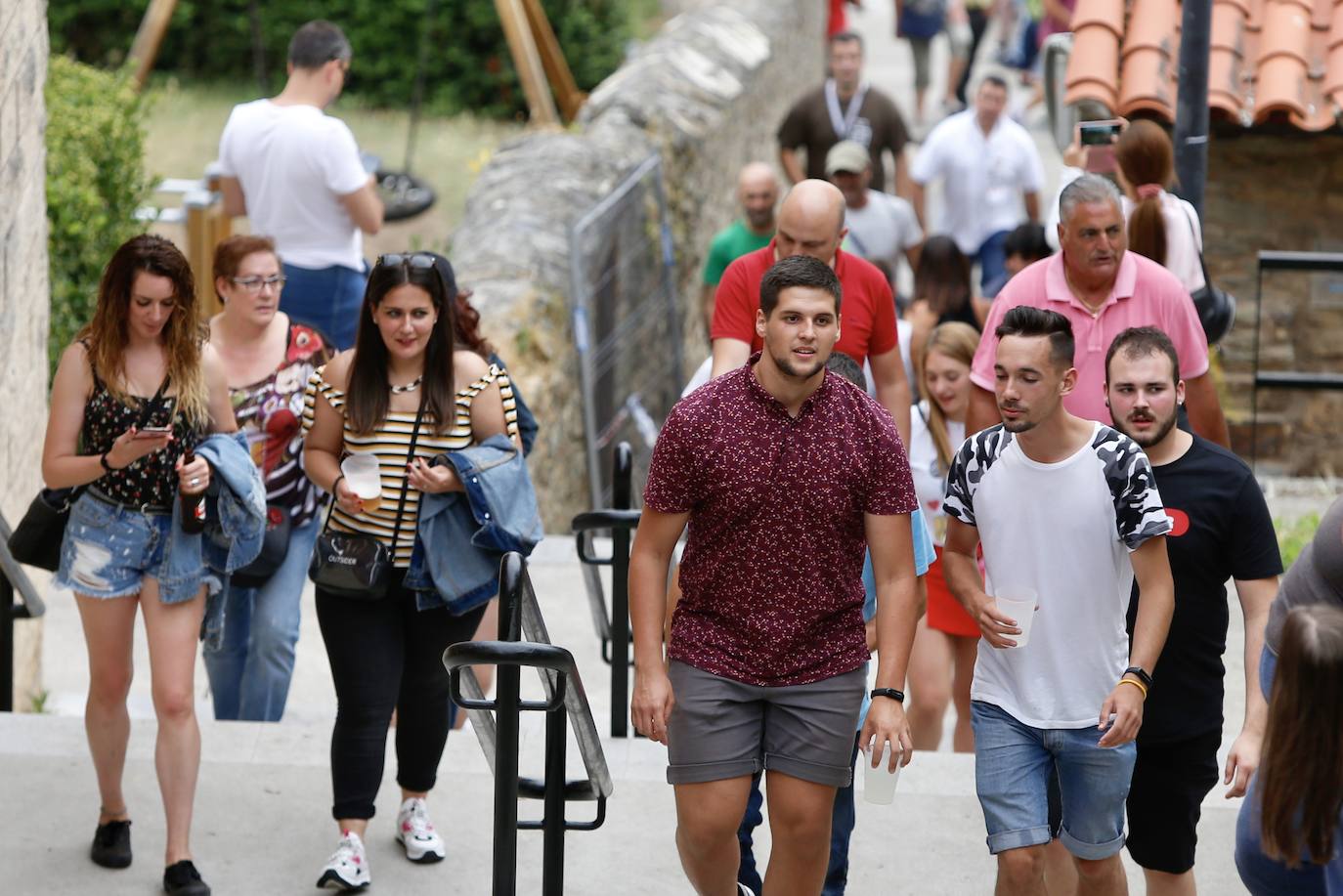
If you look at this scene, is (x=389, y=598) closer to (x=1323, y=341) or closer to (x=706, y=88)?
(x=1323, y=341)

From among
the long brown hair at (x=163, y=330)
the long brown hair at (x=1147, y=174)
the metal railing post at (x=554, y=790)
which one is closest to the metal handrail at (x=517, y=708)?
the metal railing post at (x=554, y=790)

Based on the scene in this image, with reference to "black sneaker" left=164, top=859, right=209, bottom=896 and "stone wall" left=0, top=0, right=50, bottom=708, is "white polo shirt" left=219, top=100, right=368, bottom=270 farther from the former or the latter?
"black sneaker" left=164, top=859, right=209, bottom=896

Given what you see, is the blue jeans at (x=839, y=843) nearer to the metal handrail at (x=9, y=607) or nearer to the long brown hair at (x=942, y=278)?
the metal handrail at (x=9, y=607)

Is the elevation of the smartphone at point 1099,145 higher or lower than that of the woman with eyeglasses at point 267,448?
higher

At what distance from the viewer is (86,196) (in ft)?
28.7

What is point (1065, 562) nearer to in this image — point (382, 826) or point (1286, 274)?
point (382, 826)

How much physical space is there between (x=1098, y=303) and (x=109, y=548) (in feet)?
8.90

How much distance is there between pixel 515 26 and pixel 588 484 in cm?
414

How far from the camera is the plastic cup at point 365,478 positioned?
482cm

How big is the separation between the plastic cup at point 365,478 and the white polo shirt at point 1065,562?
1.50 m

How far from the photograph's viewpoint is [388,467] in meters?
4.87

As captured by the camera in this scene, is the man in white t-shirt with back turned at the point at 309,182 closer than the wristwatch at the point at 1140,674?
No

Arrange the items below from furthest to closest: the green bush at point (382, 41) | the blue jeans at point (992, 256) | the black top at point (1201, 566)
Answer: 1. the green bush at point (382, 41)
2. the blue jeans at point (992, 256)
3. the black top at point (1201, 566)

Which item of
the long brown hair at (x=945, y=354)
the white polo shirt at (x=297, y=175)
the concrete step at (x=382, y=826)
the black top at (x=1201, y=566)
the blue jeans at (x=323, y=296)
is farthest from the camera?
the blue jeans at (x=323, y=296)
